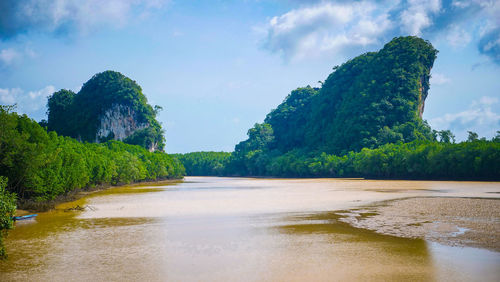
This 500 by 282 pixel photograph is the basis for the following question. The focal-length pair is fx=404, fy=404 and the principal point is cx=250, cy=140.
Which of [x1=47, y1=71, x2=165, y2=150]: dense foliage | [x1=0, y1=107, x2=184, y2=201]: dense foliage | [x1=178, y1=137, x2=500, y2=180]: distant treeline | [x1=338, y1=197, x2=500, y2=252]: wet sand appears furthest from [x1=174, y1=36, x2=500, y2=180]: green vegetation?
[x1=0, y1=107, x2=184, y2=201]: dense foliage

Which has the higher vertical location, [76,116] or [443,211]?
[76,116]

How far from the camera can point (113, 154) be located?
56.1m

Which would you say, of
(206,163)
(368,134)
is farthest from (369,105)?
(206,163)

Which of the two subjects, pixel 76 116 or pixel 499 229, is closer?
pixel 499 229

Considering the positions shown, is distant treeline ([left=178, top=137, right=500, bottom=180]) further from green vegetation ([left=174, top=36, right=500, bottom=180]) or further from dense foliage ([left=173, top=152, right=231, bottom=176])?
dense foliage ([left=173, top=152, right=231, bottom=176])

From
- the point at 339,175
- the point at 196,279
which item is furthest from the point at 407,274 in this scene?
the point at 339,175

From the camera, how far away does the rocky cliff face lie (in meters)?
103

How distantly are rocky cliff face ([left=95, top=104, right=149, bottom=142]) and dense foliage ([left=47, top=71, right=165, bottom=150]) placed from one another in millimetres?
760

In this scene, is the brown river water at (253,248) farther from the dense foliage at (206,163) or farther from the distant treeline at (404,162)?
the dense foliage at (206,163)

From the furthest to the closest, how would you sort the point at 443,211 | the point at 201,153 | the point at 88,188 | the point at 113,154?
the point at 201,153 < the point at 113,154 < the point at 88,188 < the point at 443,211

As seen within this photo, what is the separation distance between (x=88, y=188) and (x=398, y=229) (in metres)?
34.6

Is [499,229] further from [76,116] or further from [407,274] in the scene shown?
[76,116]

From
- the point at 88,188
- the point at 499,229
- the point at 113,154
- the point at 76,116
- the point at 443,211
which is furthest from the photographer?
the point at 76,116

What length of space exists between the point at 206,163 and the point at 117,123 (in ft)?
154
